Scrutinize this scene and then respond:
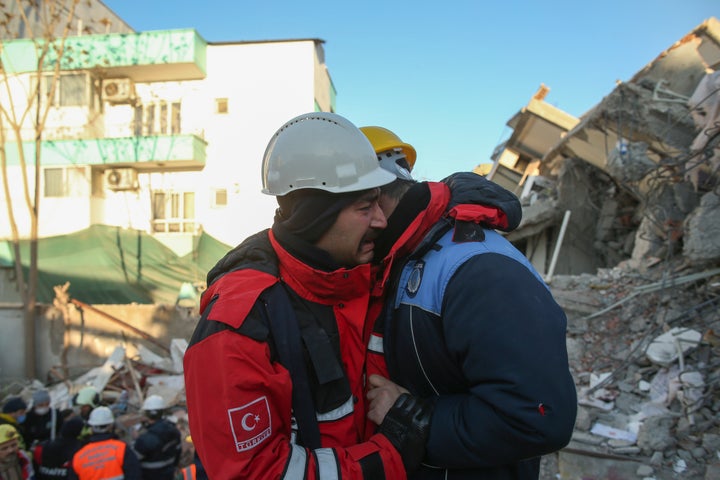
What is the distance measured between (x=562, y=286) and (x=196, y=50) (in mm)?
14054

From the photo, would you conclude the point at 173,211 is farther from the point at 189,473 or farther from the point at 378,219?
the point at 378,219

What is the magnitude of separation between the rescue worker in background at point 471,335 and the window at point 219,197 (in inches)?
626

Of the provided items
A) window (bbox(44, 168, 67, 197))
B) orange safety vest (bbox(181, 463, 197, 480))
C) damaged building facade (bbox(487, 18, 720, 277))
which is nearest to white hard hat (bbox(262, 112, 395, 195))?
orange safety vest (bbox(181, 463, 197, 480))

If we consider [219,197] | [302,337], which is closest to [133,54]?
[219,197]

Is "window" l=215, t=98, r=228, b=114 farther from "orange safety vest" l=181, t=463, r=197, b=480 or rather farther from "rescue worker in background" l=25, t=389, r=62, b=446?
"orange safety vest" l=181, t=463, r=197, b=480

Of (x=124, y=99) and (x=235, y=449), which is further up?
(x=124, y=99)

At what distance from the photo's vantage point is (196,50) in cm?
1625

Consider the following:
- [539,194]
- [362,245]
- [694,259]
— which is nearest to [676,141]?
[694,259]

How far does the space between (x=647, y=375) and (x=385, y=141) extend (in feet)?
17.6

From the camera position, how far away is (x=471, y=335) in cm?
136

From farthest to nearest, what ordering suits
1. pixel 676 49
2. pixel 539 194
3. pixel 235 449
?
pixel 539 194 → pixel 676 49 → pixel 235 449

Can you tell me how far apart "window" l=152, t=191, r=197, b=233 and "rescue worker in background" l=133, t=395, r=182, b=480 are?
42.0ft

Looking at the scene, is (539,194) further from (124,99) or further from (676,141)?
(124,99)

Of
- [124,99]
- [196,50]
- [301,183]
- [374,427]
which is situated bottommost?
[374,427]
